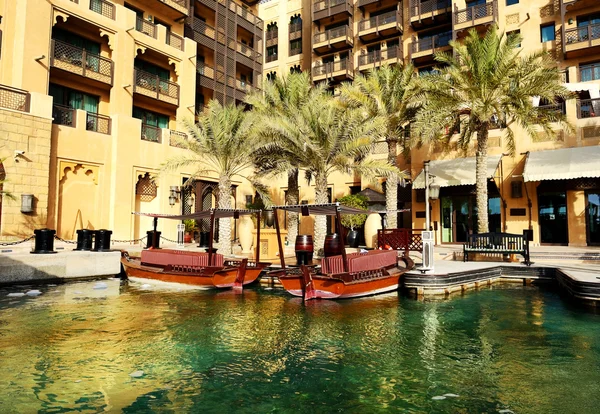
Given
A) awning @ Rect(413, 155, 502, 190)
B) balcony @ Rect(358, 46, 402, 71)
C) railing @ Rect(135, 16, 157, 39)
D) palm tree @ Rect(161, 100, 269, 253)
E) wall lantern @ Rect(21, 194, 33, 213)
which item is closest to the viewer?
wall lantern @ Rect(21, 194, 33, 213)

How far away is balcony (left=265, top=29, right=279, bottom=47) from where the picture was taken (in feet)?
129

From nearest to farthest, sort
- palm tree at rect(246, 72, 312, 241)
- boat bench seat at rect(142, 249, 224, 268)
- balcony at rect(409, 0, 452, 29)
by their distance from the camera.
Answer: boat bench seat at rect(142, 249, 224, 268), palm tree at rect(246, 72, 312, 241), balcony at rect(409, 0, 452, 29)

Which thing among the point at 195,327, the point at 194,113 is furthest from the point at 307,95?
the point at 195,327

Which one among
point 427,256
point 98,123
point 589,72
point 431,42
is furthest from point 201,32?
point 427,256

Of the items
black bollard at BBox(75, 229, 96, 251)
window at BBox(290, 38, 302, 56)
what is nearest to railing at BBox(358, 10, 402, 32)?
window at BBox(290, 38, 302, 56)

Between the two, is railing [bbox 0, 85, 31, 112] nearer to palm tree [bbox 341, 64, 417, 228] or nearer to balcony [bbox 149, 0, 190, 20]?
balcony [bbox 149, 0, 190, 20]

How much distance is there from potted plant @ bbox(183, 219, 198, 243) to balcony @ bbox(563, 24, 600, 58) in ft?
76.4

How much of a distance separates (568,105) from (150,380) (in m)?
23.2

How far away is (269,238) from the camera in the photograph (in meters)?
17.6

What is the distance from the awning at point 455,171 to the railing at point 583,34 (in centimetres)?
800

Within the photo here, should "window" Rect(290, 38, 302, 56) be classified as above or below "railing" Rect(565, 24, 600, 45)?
above

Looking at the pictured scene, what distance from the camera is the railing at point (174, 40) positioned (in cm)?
2711

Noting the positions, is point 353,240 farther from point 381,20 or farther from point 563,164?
point 381,20

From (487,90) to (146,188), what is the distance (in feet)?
60.3
